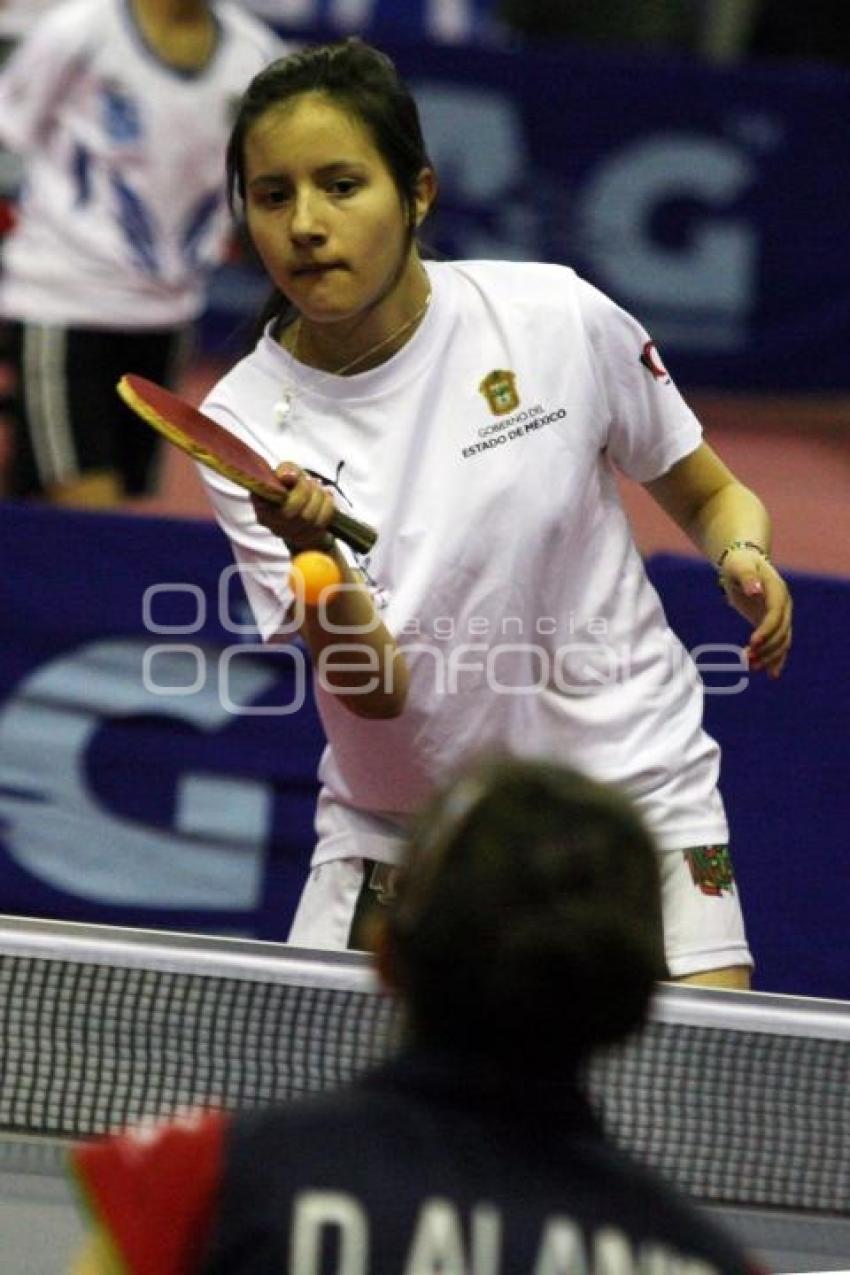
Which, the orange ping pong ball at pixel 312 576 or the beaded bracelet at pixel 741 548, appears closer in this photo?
the orange ping pong ball at pixel 312 576

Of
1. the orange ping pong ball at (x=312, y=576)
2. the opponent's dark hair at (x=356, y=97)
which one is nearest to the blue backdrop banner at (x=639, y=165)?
the opponent's dark hair at (x=356, y=97)

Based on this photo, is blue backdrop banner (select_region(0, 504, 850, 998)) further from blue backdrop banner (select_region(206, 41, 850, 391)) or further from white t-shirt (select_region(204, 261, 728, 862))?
blue backdrop banner (select_region(206, 41, 850, 391))

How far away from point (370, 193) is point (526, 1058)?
182cm

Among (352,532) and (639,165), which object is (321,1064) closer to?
(352,532)

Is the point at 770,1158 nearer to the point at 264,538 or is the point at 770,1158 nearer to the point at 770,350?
the point at 264,538

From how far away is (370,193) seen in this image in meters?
3.58

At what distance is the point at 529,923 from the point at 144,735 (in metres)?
4.07

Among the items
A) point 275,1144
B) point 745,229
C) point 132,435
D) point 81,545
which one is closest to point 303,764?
point 81,545

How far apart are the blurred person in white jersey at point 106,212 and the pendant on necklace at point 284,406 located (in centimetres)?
366

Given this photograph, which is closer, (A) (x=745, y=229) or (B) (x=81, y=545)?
(B) (x=81, y=545)

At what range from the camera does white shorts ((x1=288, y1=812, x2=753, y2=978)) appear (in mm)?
3734

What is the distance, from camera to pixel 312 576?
125 inches

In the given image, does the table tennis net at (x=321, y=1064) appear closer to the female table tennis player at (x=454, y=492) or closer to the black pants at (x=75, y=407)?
the female table tennis player at (x=454, y=492)

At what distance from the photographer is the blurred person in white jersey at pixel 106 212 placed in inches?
289
